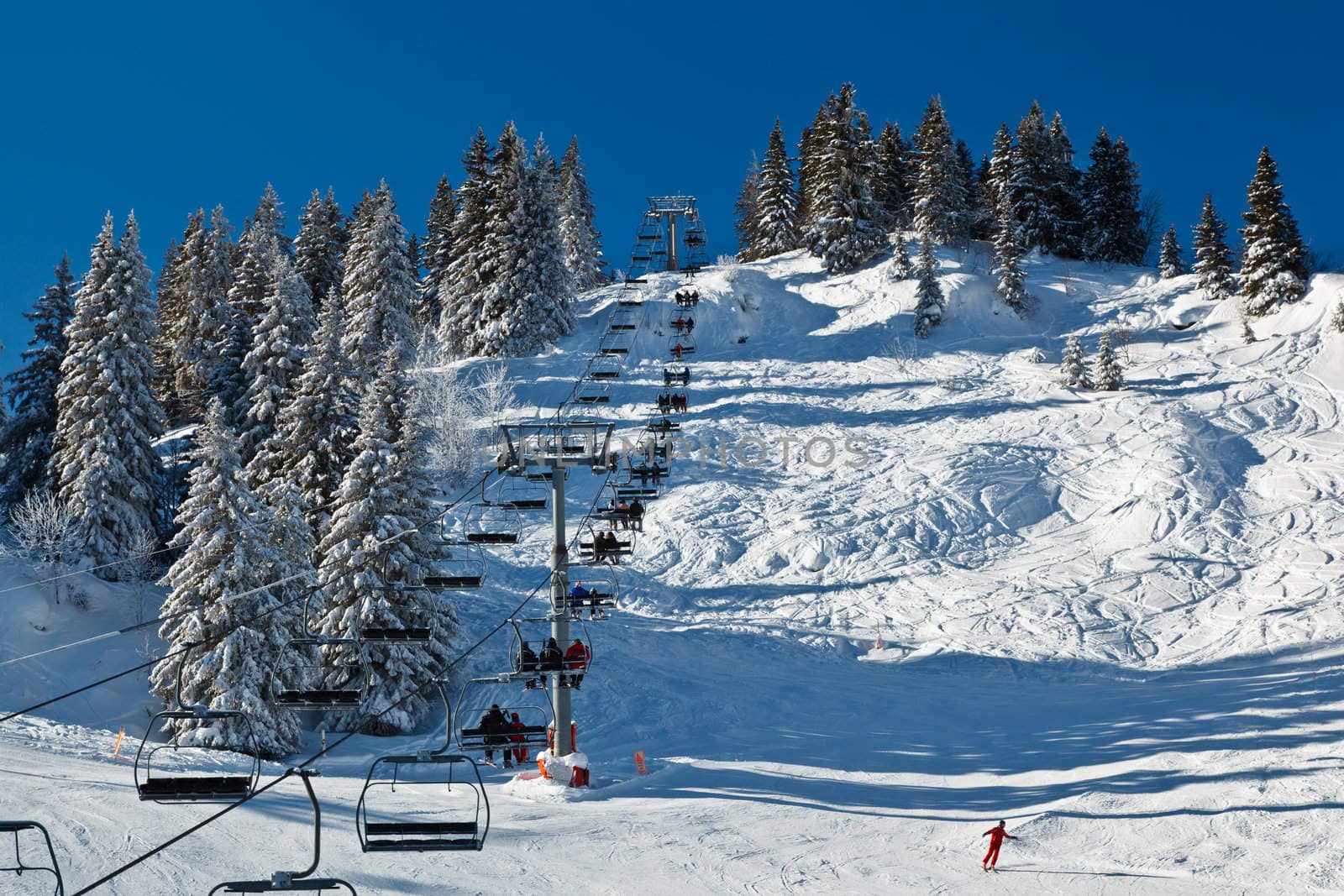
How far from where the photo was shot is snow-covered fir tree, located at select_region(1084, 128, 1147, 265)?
229 ft

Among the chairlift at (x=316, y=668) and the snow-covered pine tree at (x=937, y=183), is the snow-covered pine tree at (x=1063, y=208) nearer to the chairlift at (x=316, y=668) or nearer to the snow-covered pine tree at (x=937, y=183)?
the snow-covered pine tree at (x=937, y=183)

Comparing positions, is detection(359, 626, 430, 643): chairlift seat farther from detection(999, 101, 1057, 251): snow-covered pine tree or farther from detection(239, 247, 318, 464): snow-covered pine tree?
detection(999, 101, 1057, 251): snow-covered pine tree

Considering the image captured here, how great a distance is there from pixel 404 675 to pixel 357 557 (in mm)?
3521

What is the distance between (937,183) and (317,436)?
45.4 meters

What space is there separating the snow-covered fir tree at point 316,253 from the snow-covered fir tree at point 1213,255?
48.9 metres

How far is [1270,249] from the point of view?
173ft

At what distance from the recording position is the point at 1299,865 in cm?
1858

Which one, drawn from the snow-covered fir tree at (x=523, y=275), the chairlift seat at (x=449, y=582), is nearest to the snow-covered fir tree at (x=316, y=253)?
the snow-covered fir tree at (x=523, y=275)

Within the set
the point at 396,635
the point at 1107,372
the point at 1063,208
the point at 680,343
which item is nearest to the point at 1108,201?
the point at 1063,208

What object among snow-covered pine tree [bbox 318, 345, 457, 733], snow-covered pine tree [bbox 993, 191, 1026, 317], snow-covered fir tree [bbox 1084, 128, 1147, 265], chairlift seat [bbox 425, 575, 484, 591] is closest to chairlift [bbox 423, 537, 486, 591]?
chairlift seat [bbox 425, 575, 484, 591]

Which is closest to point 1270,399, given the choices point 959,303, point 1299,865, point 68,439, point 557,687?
point 959,303

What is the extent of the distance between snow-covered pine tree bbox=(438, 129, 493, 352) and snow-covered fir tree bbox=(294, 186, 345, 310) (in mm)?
6683

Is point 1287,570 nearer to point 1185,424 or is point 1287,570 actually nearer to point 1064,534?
point 1064,534

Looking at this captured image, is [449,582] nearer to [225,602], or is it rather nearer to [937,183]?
[225,602]
